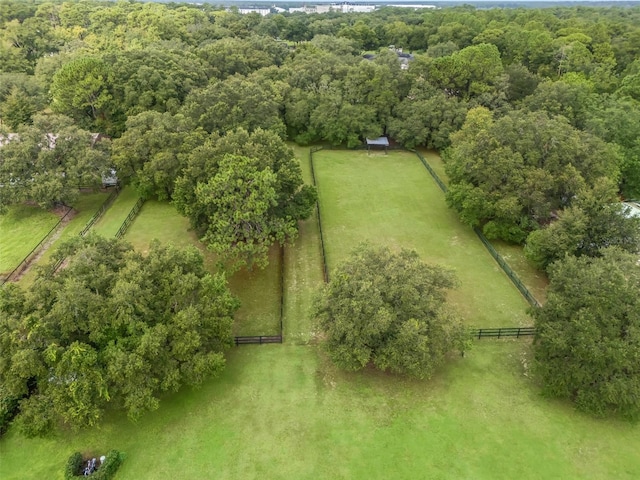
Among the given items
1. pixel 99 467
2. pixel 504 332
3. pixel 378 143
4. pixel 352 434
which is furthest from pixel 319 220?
pixel 99 467

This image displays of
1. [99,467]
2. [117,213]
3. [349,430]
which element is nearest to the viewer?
[99,467]

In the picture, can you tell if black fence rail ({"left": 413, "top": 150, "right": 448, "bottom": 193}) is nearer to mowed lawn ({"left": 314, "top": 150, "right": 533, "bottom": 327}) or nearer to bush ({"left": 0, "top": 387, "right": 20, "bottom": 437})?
mowed lawn ({"left": 314, "top": 150, "right": 533, "bottom": 327})

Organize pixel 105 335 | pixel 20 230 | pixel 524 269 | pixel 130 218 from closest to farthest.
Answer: pixel 105 335 < pixel 524 269 < pixel 20 230 < pixel 130 218

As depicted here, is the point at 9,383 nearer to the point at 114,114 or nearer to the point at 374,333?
the point at 374,333

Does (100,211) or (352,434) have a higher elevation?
(352,434)

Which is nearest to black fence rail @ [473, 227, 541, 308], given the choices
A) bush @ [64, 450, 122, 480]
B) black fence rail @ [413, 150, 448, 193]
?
black fence rail @ [413, 150, 448, 193]

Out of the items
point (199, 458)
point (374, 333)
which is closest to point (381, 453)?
point (374, 333)

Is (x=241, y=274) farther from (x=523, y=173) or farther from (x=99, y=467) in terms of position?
(x=523, y=173)
